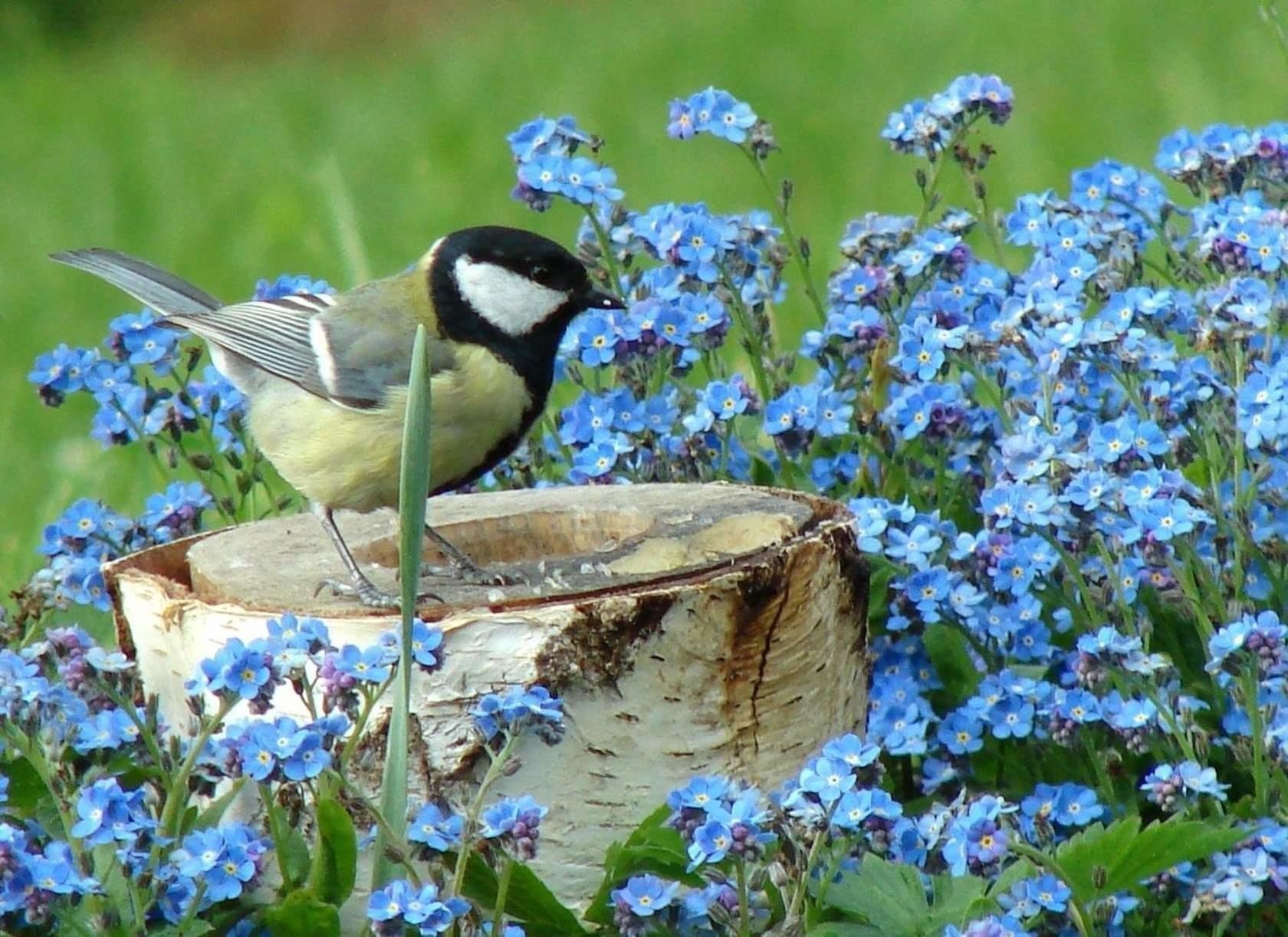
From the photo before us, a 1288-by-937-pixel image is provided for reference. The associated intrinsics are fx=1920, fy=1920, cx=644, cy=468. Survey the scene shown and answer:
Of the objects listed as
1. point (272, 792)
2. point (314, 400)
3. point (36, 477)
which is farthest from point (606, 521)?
point (36, 477)

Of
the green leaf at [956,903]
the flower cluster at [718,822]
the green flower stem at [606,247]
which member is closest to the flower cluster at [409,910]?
the flower cluster at [718,822]

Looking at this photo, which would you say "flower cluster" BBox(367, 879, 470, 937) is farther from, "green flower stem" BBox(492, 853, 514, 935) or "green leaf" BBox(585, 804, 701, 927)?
"green leaf" BBox(585, 804, 701, 927)

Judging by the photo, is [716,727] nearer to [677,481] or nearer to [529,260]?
[677,481]

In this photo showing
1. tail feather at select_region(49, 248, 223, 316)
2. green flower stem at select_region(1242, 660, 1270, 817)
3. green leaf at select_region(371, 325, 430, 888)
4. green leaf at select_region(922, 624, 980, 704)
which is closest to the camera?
green leaf at select_region(371, 325, 430, 888)

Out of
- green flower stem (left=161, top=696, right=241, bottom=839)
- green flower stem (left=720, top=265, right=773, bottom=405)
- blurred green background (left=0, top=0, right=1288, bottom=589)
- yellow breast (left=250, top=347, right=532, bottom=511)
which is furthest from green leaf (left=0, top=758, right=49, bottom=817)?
blurred green background (left=0, top=0, right=1288, bottom=589)

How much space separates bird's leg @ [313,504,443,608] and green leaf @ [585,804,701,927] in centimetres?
40

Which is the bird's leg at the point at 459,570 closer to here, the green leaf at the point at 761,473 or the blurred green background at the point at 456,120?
the green leaf at the point at 761,473

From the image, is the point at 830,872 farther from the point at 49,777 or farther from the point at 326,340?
the point at 326,340

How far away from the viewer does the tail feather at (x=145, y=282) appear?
3.15 m

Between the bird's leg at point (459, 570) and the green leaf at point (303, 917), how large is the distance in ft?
1.90

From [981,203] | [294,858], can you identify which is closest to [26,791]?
[294,858]

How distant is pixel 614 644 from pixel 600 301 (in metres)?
0.75

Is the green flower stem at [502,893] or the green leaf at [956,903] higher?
the green flower stem at [502,893]

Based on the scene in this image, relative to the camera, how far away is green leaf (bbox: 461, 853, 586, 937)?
198 cm
